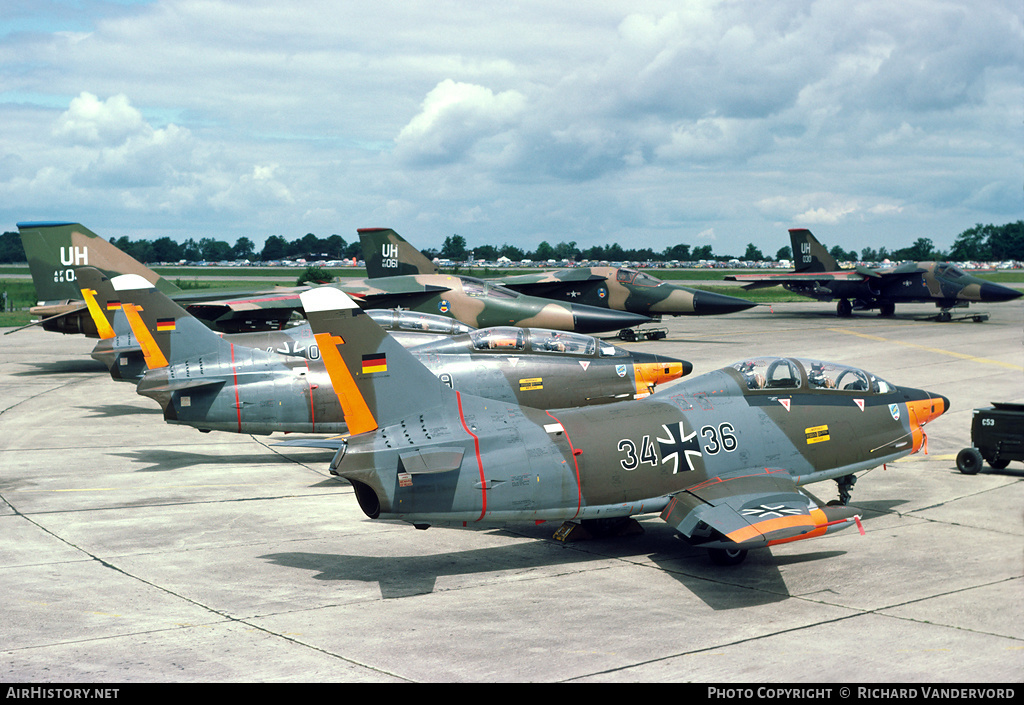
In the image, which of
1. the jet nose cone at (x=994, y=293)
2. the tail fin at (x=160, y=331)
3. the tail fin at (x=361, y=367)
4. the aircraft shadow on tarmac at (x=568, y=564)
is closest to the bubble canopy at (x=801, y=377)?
the aircraft shadow on tarmac at (x=568, y=564)

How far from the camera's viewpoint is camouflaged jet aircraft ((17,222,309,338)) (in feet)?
99.2

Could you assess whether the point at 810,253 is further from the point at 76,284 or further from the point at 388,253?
the point at 76,284

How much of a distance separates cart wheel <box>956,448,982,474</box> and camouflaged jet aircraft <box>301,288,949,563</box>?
4.79 metres

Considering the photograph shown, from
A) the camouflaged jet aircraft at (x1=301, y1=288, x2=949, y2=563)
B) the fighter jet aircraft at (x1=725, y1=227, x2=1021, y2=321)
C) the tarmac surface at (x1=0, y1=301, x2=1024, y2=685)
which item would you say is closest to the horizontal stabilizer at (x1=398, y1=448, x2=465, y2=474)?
the camouflaged jet aircraft at (x1=301, y1=288, x2=949, y2=563)

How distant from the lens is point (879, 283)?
4934 centimetres

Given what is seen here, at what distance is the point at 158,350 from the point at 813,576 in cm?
1302

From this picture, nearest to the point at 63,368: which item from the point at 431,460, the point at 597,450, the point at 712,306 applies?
the point at 712,306

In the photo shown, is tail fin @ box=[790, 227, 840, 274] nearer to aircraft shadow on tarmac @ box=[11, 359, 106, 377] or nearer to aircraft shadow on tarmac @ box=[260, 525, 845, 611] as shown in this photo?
aircraft shadow on tarmac @ box=[11, 359, 106, 377]

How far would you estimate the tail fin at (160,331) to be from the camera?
1748 centimetres

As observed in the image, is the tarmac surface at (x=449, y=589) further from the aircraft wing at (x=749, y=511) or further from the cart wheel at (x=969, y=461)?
the aircraft wing at (x=749, y=511)

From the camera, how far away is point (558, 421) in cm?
1142

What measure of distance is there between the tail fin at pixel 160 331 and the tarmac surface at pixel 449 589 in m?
2.24
